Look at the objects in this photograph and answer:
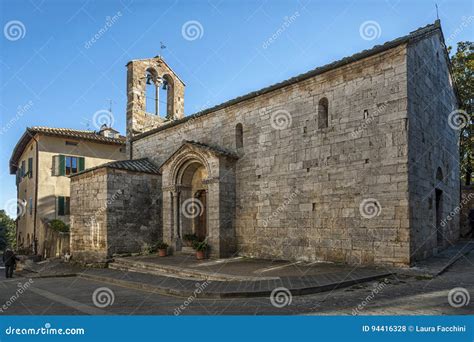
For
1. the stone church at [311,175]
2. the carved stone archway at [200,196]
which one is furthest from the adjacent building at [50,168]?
the carved stone archway at [200,196]

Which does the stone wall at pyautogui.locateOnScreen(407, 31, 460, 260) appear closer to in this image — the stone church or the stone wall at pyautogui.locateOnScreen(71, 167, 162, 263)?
the stone church

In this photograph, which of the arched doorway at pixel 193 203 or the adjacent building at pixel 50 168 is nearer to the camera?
the arched doorway at pixel 193 203

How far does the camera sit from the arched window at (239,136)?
12718mm

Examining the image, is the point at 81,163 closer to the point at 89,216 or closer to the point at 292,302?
the point at 89,216

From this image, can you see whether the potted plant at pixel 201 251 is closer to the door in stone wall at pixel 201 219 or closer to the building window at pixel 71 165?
the door in stone wall at pixel 201 219

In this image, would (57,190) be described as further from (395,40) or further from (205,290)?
(395,40)

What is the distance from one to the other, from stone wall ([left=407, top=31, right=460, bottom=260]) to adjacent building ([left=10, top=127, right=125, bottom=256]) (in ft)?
56.2

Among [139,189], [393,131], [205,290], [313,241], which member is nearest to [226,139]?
[139,189]

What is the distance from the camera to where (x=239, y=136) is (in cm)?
1288

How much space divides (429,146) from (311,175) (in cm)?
344

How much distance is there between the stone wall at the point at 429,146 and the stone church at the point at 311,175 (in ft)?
0.16

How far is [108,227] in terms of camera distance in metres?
12.8

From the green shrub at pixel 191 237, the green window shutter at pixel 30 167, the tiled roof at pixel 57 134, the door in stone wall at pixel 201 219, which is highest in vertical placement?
the tiled roof at pixel 57 134

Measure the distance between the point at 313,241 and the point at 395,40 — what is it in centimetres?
568
